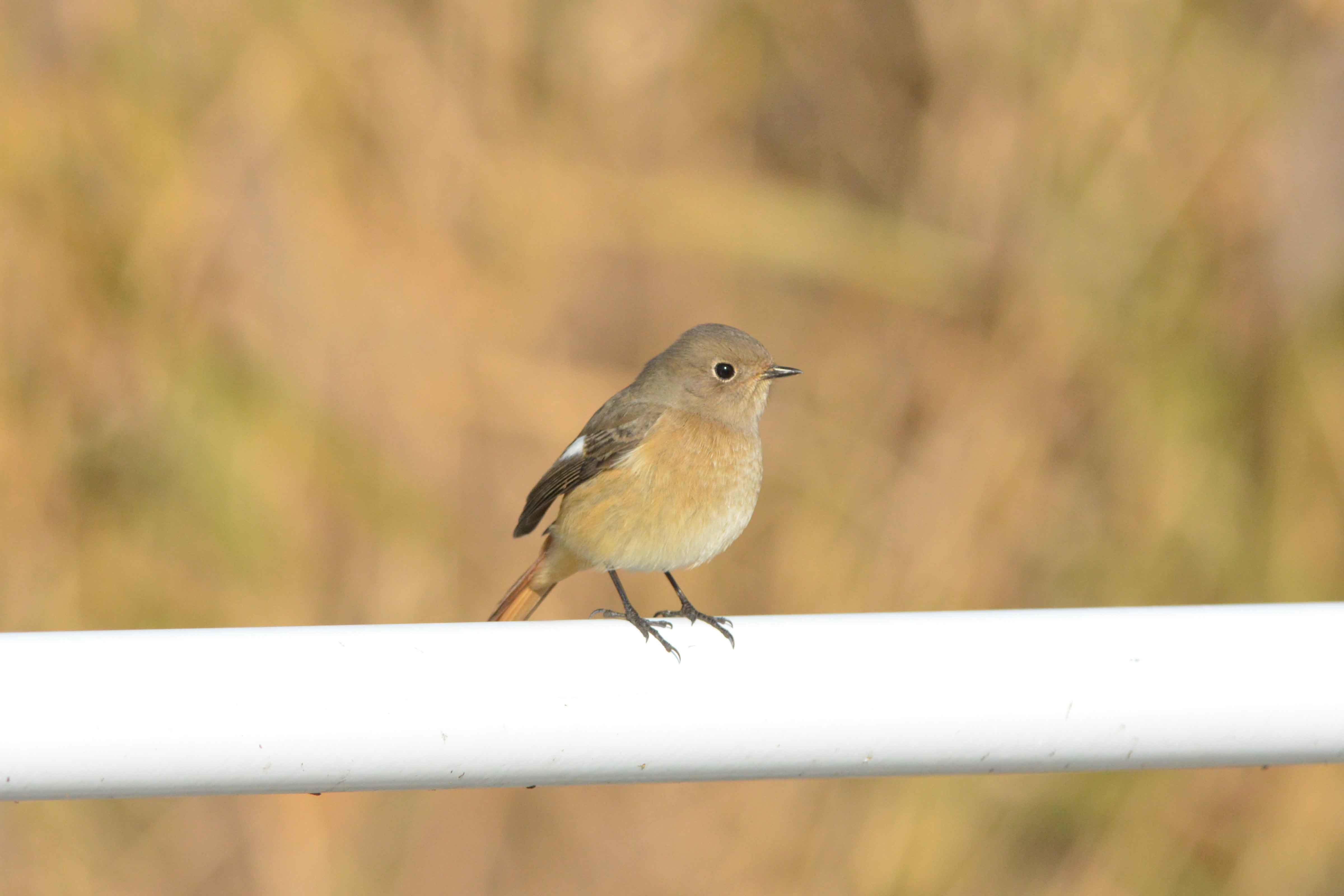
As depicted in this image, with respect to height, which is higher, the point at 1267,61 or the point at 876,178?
the point at 1267,61

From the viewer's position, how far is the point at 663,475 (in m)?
2.05

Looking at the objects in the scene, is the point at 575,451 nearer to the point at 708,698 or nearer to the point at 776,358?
the point at 776,358

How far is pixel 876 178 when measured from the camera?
285 cm

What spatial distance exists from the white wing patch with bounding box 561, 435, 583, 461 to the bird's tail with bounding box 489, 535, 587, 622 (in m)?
0.14

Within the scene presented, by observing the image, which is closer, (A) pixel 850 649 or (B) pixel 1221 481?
(A) pixel 850 649

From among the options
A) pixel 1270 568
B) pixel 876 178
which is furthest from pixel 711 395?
pixel 1270 568

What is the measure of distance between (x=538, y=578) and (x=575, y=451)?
0.74 ft

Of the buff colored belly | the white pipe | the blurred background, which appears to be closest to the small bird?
the buff colored belly

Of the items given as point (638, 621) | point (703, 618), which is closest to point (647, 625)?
point (638, 621)

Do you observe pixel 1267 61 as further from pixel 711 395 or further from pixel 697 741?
pixel 697 741

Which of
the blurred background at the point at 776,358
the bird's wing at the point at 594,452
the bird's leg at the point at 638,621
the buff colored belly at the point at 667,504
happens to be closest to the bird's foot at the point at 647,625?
the bird's leg at the point at 638,621

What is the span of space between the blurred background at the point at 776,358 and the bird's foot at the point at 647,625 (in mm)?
667

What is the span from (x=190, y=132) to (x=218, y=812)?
4.43 feet

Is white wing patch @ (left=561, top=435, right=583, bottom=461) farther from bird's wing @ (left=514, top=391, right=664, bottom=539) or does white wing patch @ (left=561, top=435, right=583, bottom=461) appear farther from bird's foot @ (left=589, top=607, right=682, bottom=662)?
bird's foot @ (left=589, top=607, right=682, bottom=662)
